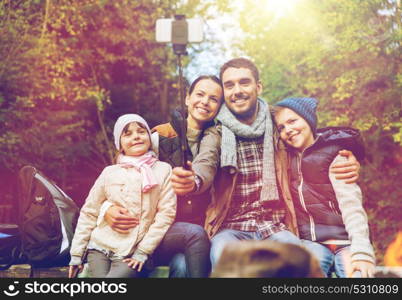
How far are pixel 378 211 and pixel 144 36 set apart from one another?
656cm

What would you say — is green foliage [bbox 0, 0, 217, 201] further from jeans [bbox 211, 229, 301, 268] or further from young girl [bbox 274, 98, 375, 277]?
jeans [bbox 211, 229, 301, 268]

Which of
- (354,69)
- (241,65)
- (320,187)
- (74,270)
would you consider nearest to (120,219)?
(74,270)

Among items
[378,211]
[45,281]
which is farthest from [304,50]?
[45,281]

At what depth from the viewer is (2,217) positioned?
6660 mm

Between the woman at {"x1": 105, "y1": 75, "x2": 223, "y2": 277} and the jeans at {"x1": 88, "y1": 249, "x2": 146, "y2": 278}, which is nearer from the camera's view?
the jeans at {"x1": 88, "y1": 249, "x2": 146, "y2": 278}

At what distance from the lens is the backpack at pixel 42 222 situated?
12.1ft

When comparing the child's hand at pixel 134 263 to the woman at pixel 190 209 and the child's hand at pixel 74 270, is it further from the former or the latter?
the child's hand at pixel 74 270

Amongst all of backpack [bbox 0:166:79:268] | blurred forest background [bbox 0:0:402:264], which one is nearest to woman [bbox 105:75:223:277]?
backpack [bbox 0:166:79:268]

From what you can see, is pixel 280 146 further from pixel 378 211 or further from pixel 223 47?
pixel 223 47

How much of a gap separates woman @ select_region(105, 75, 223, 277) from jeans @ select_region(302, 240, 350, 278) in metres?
0.74

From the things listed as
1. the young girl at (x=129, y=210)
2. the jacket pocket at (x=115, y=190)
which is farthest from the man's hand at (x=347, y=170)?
the jacket pocket at (x=115, y=190)

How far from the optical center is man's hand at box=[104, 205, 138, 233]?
3.21 metres

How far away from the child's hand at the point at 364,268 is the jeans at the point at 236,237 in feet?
1.24

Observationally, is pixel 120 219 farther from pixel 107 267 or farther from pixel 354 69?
pixel 354 69
